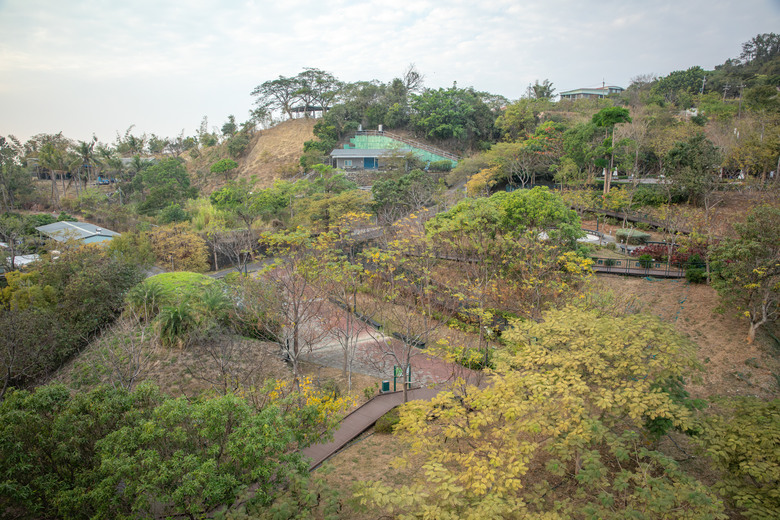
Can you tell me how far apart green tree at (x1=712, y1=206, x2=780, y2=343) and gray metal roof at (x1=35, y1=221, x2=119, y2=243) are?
107 feet

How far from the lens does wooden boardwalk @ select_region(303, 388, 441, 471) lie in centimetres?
1086

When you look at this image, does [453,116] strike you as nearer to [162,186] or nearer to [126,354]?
[162,186]

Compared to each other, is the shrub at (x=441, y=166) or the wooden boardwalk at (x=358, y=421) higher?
the shrub at (x=441, y=166)

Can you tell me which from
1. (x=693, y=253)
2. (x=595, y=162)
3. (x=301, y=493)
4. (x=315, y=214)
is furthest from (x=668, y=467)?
(x=595, y=162)

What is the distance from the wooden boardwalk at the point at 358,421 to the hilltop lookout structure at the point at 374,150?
36917 millimetres

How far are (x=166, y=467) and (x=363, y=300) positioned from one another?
15748 mm

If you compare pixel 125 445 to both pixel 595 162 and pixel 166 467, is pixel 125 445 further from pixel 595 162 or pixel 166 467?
pixel 595 162

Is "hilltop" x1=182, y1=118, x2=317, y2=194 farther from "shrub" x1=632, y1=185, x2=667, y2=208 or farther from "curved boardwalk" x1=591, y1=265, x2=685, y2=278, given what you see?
"curved boardwalk" x1=591, y1=265, x2=685, y2=278

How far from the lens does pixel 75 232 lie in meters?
29.0

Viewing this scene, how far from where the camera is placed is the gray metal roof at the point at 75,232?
28.6m

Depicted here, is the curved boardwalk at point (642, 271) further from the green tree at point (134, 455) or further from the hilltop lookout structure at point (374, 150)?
the hilltop lookout structure at point (374, 150)

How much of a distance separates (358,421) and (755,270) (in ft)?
46.0

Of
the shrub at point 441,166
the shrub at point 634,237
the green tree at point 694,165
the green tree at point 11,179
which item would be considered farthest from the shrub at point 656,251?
the green tree at point 11,179

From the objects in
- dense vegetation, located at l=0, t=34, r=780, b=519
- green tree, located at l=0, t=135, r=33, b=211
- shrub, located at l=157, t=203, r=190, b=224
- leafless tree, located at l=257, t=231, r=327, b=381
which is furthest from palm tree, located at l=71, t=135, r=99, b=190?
leafless tree, located at l=257, t=231, r=327, b=381
